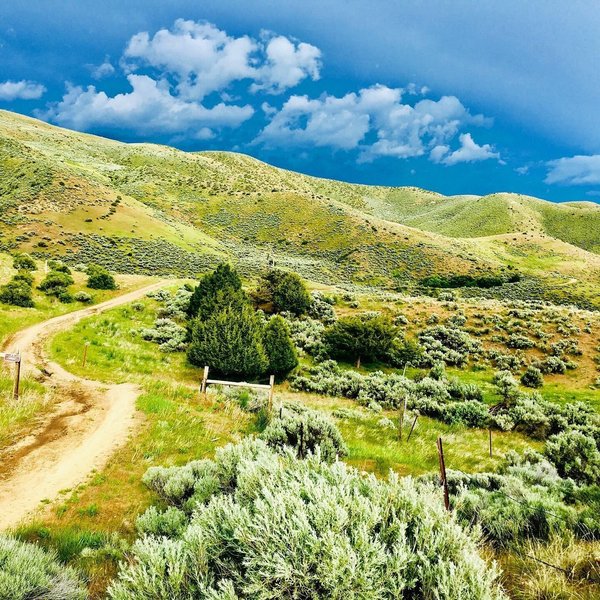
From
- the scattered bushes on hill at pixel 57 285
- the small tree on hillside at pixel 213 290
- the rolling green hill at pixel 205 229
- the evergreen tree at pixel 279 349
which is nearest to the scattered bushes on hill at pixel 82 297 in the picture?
the scattered bushes on hill at pixel 57 285

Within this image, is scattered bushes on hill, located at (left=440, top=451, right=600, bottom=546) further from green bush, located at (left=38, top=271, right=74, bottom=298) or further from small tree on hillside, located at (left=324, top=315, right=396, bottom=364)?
green bush, located at (left=38, top=271, right=74, bottom=298)

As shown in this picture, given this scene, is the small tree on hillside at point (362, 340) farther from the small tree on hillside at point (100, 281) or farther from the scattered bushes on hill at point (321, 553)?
the scattered bushes on hill at point (321, 553)

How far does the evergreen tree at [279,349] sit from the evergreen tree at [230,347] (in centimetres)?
114

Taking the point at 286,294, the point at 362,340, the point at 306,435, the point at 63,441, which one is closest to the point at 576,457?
the point at 306,435

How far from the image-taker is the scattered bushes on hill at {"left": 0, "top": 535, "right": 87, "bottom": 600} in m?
4.30

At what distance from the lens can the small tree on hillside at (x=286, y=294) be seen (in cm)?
3672

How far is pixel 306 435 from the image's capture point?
11.1 metres

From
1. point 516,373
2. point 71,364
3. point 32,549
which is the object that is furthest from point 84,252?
point 32,549

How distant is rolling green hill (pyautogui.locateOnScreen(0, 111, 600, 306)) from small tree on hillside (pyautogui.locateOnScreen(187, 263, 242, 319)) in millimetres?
28151

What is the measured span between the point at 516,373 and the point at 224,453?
27386 millimetres

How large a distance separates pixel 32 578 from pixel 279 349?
819 inches

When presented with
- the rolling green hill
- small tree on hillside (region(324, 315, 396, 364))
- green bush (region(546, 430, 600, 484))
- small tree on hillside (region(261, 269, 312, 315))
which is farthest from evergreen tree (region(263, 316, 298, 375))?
the rolling green hill

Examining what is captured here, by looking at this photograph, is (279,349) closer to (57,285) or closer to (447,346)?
(447,346)

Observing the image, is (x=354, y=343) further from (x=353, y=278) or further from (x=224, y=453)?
(x=353, y=278)
